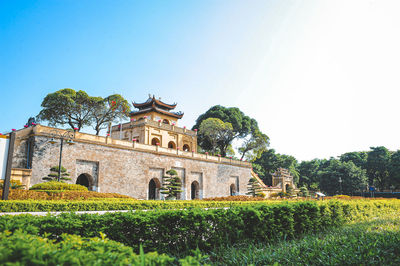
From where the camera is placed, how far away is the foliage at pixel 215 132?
3450 centimetres

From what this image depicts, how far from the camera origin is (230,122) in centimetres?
4009

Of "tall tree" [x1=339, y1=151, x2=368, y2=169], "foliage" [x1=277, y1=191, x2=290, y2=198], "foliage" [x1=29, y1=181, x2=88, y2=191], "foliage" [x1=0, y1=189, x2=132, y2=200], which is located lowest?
"foliage" [x1=277, y1=191, x2=290, y2=198]

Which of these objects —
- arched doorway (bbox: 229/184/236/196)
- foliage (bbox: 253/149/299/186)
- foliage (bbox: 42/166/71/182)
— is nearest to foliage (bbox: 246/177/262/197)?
arched doorway (bbox: 229/184/236/196)

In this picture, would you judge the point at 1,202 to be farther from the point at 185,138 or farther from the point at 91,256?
the point at 185,138

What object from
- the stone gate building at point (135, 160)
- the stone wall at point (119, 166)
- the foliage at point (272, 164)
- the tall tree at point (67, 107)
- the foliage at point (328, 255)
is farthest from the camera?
the foliage at point (272, 164)

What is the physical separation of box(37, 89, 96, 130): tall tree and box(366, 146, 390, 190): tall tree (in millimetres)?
43786

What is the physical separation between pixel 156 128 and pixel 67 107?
9.26m

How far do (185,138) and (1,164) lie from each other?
933 inches

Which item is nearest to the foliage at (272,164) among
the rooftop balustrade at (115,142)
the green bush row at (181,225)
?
the rooftop balustrade at (115,142)

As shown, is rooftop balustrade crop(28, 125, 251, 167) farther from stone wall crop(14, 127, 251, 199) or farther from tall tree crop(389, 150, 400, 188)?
tall tree crop(389, 150, 400, 188)

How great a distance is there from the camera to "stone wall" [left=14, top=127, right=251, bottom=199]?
685 inches

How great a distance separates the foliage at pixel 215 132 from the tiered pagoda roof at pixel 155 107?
11.5 feet

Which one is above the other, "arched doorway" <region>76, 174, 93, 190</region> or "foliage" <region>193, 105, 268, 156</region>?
"foliage" <region>193, 105, 268, 156</region>

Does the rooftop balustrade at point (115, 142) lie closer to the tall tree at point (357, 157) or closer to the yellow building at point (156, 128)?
the yellow building at point (156, 128)
